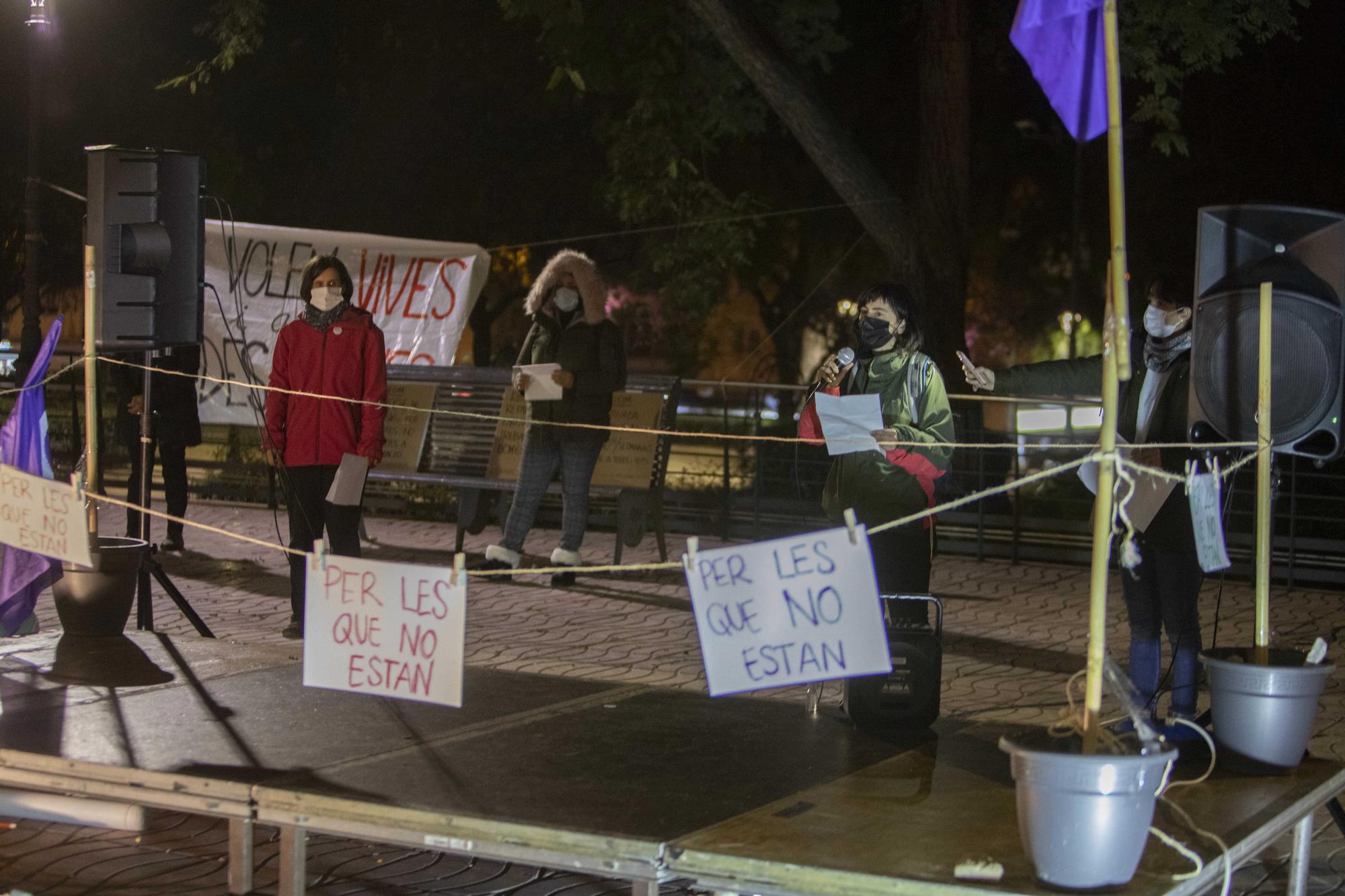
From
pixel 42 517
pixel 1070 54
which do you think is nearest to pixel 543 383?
pixel 42 517

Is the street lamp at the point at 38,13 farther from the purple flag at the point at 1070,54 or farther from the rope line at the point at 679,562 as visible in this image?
the purple flag at the point at 1070,54

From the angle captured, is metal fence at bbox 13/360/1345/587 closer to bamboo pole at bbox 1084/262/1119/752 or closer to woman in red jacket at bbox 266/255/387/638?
woman in red jacket at bbox 266/255/387/638

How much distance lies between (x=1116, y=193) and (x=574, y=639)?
5.89 m

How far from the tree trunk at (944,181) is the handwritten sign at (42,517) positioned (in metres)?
9.93

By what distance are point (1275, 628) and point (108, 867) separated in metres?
7.52

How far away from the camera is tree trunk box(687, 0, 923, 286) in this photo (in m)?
14.1

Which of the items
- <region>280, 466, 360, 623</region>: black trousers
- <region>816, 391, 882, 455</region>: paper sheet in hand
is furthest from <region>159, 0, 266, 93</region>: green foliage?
<region>816, 391, 882, 455</region>: paper sheet in hand

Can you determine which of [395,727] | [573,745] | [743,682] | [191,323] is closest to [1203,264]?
[743,682]

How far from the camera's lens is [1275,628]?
33.6 feet

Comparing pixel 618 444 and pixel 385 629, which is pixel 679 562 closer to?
pixel 385 629

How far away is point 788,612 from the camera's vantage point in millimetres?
4566

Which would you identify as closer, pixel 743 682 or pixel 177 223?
pixel 743 682

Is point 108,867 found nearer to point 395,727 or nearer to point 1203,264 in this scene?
point 395,727

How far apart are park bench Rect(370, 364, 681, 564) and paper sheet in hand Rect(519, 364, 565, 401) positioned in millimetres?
1004
